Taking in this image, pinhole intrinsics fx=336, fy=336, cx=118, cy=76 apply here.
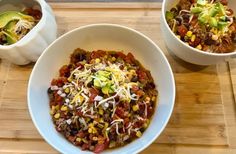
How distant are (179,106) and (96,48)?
0.99ft

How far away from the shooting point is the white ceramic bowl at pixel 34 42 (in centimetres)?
93

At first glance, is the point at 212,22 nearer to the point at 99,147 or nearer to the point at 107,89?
the point at 107,89

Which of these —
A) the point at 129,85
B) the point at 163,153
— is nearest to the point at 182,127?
the point at 163,153

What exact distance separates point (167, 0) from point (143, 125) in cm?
37

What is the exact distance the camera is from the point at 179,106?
0.94m

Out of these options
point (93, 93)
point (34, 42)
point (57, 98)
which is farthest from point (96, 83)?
point (34, 42)

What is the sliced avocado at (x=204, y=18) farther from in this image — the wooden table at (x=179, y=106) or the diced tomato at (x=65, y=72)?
the diced tomato at (x=65, y=72)

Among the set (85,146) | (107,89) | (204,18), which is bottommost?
(85,146)

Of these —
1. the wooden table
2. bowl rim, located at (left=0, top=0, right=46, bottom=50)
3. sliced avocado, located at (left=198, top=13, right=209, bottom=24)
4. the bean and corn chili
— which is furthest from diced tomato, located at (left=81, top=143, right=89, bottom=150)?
sliced avocado, located at (left=198, top=13, right=209, bottom=24)

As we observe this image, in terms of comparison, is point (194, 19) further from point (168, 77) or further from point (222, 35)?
point (168, 77)

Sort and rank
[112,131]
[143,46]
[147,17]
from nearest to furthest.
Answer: [112,131] → [143,46] → [147,17]

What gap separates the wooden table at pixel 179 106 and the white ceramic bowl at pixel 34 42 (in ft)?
0.21

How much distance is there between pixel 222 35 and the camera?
919 millimetres

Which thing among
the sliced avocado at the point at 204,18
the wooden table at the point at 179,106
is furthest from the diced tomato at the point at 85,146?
the sliced avocado at the point at 204,18
